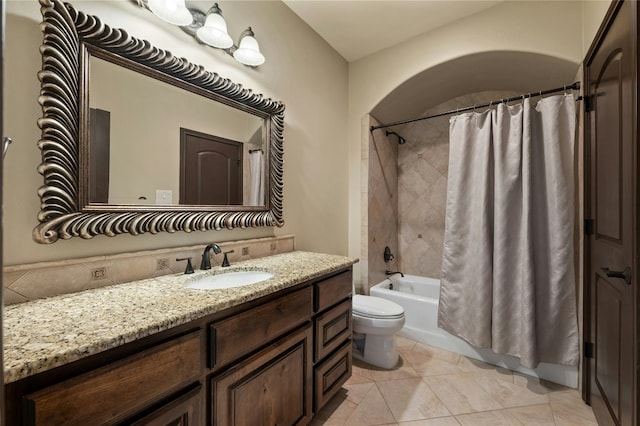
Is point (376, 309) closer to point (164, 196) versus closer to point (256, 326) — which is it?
point (256, 326)

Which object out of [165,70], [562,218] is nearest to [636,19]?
[562,218]

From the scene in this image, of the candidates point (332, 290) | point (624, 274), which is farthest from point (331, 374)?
point (624, 274)

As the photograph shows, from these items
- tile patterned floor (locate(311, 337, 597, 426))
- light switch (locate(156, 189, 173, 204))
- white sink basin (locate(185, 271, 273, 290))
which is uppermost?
light switch (locate(156, 189, 173, 204))

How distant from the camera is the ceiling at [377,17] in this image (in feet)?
6.67

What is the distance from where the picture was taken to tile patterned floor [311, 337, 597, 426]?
1.59m

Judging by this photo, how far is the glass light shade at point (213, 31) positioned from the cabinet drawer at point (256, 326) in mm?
1372

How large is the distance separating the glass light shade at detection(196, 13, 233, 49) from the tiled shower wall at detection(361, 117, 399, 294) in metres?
1.56

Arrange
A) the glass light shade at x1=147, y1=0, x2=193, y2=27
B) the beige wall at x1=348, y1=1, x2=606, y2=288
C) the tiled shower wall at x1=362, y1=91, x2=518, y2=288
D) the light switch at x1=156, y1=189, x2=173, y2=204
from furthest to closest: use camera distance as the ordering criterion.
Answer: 1. the tiled shower wall at x1=362, y1=91, x2=518, y2=288
2. the beige wall at x1=348, y1=1, x2=606, y2=288
3. the light switch at x1=156, y1=189, x2=173, y2=204
4. the glass light shade at x1=147, y1=0, x2=193, y2=27

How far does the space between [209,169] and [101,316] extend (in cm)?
95

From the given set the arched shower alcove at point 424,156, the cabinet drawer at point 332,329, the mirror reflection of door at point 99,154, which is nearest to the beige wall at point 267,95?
the mirror reflection of door at point 99,154

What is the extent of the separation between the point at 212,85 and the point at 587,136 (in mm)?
2241

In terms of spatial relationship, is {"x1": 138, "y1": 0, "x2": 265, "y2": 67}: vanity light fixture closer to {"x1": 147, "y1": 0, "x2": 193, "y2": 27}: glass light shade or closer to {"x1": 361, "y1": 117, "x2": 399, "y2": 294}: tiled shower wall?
{"x1": 147, "y1": 0, "x2": 193, "y2": 27}: glass light shade

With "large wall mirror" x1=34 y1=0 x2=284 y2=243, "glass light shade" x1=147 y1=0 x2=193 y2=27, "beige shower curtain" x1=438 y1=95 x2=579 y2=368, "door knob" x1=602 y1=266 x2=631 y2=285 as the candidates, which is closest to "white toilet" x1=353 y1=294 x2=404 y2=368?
"beige shower curtain" x1=438 y1=95 x2=579 y2=368

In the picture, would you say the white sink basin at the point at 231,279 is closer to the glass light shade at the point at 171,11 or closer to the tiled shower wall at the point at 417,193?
the glass light shade at the point at 171,11
